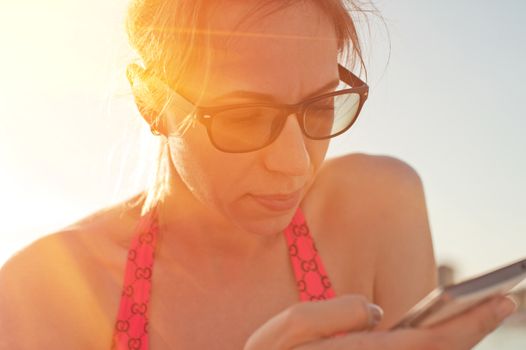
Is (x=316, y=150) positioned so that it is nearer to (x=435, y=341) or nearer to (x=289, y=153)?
(x=289, y=153)

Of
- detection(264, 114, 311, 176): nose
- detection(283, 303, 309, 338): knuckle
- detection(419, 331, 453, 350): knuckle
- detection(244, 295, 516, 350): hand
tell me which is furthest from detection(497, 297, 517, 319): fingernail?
detection(264, 114, 311, 176): nose

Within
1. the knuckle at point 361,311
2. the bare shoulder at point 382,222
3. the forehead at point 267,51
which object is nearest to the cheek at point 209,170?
the forehead at point 267,51

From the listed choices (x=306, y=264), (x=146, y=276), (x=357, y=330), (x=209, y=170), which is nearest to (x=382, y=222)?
(x=306, y=264)

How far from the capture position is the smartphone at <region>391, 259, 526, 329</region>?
130 cm

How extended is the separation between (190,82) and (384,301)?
1.12 meters

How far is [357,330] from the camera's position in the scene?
59.9 inches

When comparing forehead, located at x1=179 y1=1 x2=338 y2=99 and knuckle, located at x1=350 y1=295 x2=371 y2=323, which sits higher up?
forehead, located at x1=179 y1=1 x2=338 y2=99

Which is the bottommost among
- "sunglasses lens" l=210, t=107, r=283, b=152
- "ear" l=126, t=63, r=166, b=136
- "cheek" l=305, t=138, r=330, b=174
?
"cheek" l=305, t=138, r=330, b=174

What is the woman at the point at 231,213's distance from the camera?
7.48 feet

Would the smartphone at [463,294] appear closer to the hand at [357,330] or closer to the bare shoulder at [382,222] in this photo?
the hand at [357,330]

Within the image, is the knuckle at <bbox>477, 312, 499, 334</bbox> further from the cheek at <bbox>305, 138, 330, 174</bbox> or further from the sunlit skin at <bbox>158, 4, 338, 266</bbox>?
the cheek at <bbox>305, 138, 330, 174</bbox>

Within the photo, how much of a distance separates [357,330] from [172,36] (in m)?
1.31

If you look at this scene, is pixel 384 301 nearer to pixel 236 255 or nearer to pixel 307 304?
pixel 236 255

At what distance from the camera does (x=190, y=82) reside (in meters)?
2.34
